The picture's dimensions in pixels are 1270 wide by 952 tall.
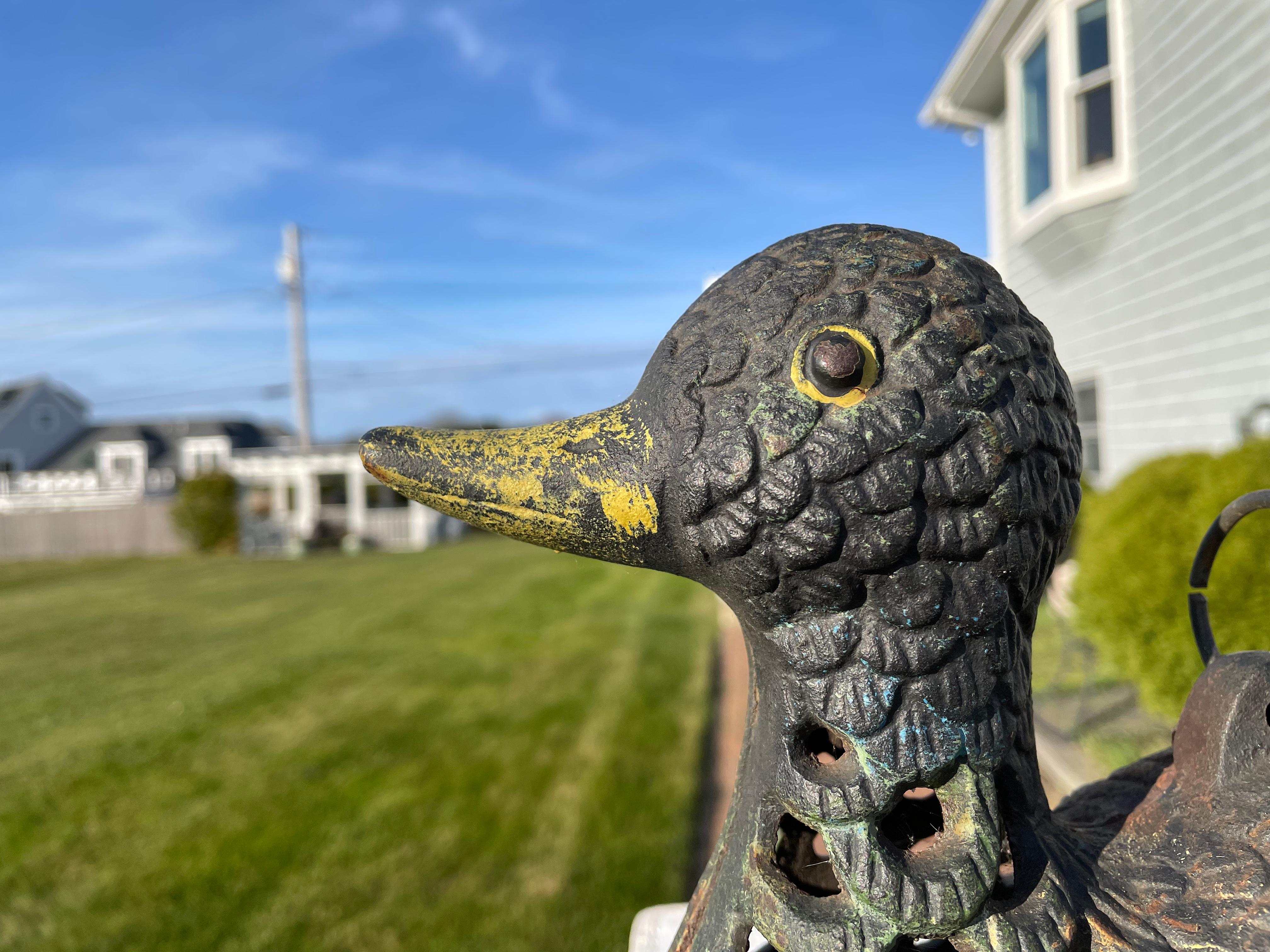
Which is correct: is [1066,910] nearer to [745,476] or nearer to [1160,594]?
[745,476]

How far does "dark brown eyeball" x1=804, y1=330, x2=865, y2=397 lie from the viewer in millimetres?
952

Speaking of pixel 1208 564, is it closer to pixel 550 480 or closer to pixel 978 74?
pixel 550 480

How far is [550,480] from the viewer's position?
3.53 feet

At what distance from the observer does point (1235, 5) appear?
18.0 ft

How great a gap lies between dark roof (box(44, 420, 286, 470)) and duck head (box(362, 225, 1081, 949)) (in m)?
32.9

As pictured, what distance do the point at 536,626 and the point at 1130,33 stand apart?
7992mm

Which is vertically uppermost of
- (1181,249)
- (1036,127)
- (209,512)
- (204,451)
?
(1036,127)

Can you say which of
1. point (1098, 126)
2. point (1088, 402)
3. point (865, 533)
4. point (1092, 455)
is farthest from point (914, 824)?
point (1092, 455)

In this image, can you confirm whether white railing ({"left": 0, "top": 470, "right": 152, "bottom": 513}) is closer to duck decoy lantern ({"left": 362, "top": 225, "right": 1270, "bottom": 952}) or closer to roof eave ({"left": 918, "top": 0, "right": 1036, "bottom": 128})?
roof eave ({"left": 918, "top": 0, "right": 1036, "bottom": 128})

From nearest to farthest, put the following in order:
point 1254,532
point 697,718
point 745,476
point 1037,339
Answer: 1. point 745,476
2. point 1037,339
3. point 1254,532
4. point 697,718

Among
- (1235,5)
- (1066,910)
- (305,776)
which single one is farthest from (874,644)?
(1235,5)

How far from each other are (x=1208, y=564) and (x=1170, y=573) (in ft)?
10.9

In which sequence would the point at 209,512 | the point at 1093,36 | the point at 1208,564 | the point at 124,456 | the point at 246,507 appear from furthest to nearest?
1. the point at 124,456
2. the point at 246,507
3. the point at 209,512
4. the point at 1093,36
5. the point at 1208,564

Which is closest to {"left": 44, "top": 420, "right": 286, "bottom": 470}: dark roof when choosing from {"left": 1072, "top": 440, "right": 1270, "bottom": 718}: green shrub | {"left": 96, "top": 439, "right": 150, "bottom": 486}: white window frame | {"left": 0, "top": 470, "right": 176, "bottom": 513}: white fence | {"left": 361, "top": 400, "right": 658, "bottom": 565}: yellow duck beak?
{"left": 96, "top": 439, "right": 150, "bottom": 486}: white window frame
